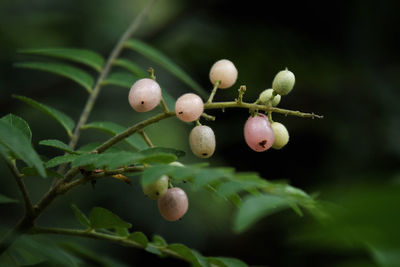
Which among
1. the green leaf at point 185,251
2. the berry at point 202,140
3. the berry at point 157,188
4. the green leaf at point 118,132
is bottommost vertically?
the green leaf at point 185,251

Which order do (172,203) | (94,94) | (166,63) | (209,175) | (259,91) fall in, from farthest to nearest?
(259,91) < (166,63) < (94,94) < (172,203) < (209,175)

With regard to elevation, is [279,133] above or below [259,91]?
below

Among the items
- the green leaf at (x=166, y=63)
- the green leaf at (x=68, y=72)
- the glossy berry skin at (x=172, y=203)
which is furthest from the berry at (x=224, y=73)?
the green leaf at (x=68, y=72)

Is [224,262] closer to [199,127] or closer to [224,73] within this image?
[199,127]

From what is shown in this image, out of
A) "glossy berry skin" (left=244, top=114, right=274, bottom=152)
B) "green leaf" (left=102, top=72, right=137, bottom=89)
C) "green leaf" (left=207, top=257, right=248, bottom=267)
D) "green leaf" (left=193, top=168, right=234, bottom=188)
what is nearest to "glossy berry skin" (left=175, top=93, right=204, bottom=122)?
"glossy berry skin" (left=244, top=114, right=274, bottom=152)

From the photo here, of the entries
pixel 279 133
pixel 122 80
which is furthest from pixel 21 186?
pixel 122 80

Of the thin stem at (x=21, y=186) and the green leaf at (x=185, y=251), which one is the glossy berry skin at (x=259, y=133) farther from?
the thin stem at (x=21, y=186)
